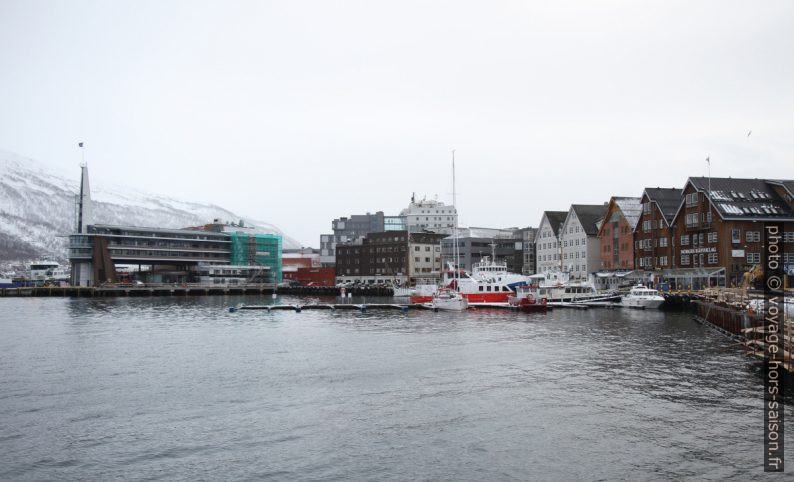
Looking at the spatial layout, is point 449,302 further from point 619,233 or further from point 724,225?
point 619,233

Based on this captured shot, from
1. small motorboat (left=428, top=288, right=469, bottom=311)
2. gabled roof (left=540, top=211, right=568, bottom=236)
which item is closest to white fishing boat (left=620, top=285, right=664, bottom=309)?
small motorboat (left=428, top=288, right=469, bottom=311)

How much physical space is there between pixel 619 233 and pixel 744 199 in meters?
24.8

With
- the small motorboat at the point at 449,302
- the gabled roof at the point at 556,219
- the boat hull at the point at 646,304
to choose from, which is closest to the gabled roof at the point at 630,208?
the gabled roof at the point at 556,219

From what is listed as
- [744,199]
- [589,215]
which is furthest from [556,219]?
[744,199]

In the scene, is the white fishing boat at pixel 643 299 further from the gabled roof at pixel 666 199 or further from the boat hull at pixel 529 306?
the gabled roof at pixel 666 199

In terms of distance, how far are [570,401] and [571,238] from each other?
105 meters

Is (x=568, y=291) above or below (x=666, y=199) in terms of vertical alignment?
below

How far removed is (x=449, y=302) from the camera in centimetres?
8194

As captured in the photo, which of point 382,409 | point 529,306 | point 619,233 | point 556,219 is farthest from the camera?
point 556,219

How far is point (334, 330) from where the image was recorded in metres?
57.1

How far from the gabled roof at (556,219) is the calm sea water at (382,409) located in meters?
85.0

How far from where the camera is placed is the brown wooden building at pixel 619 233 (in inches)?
4306

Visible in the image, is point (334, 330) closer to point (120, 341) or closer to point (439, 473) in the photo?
point (120, 341)

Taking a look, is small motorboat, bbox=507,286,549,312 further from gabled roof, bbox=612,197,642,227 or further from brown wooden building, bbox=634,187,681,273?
gabled roof, bbox=612,197,642,227
